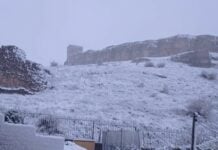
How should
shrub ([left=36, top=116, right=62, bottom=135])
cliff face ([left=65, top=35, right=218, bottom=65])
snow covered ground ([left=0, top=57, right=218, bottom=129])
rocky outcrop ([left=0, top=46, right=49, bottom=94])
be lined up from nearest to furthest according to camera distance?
shrub ([left=36, top=116, right=62, bottom=135])
snow covered ground ([left=0, top=57, right=218, bottom=129])
rocky outcrop ([left=0, top=46, right=49, bottom=94])
cliff face ([left=65, top=35, right=218, bottom=65])

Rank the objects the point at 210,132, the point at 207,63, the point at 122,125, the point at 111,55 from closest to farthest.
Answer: the point at 122,125 → the point at 210,132 → the point at 207,63 → the point at 111,55

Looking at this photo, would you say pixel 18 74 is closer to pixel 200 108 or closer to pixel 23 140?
pixel 200 108

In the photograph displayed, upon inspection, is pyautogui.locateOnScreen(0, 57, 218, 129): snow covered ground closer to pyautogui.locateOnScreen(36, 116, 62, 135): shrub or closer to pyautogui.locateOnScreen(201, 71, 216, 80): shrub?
pyautogui.locateOnScreen(201, 71, 216, 80): shrub

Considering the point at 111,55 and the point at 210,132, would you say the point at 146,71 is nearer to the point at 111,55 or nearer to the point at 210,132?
the point at 210,132

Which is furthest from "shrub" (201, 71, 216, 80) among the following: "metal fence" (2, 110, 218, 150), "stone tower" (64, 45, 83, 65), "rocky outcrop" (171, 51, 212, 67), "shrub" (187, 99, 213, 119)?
"stone tower" (64, 45, 83, 65)

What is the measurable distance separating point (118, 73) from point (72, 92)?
9385mm

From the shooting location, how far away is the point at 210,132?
23.6 meters

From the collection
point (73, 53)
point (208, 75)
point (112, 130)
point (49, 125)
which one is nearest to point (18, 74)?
point (49, 125)

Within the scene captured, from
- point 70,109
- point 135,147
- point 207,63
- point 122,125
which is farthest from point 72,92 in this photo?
point 207,63

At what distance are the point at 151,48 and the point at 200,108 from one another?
3350cm

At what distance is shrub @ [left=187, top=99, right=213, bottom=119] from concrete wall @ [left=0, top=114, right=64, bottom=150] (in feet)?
50.8

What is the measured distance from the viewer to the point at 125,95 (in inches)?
1184

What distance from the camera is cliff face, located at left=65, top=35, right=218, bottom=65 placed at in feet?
187

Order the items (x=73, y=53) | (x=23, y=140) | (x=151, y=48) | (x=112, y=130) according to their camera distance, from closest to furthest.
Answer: (x=23, y=140)
(x=112, y=130)
(x=151, y=48)
(x=73, y=53)
